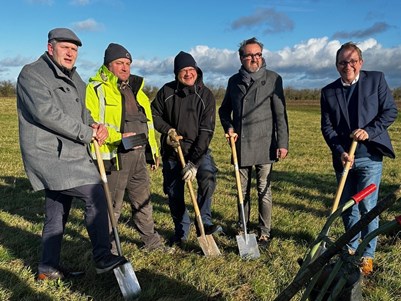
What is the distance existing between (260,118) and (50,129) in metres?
2.58

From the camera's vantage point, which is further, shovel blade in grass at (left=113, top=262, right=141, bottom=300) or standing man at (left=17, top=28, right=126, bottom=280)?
shovel blade in grass at (left=113, top=262, right=141, bottom=300)

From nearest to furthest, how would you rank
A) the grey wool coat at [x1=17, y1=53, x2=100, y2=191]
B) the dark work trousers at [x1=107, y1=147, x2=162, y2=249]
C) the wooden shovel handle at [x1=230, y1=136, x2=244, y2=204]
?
1. the grey wool coat at [x1=17, y1=53, x2=100, y2=191]
2. the dark work trousers at [x1=107, y1=147, x2=162, y2=249]
3. the wooden shovel handle at [x1=230, y1=136, x2=244, y2=204]

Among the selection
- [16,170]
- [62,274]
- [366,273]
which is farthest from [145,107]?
[16,170]

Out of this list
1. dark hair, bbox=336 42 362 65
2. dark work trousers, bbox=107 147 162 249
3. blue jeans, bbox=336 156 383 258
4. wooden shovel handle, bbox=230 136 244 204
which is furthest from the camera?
wooden shovel handle, bbox=230 136 244 204

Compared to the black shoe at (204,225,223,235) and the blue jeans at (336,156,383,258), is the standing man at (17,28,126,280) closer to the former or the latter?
the black shoe at (204,225,223,235)

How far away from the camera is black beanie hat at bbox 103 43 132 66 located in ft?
14.8

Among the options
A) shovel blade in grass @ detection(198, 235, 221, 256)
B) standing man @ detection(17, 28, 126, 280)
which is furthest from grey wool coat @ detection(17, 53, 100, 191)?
shovel blade in grass @ detection(198, 235, 221, 256)

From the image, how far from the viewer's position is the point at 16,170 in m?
9.84

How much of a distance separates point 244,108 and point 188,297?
95.0 inches

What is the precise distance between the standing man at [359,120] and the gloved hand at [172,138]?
171cm

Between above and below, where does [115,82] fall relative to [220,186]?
above

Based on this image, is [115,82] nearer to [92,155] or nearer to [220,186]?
[92,155]

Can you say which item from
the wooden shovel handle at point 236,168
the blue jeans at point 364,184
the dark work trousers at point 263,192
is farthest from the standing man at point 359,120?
the wooden shovel handle at point 236,168

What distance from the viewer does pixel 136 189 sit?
5.03 metres
